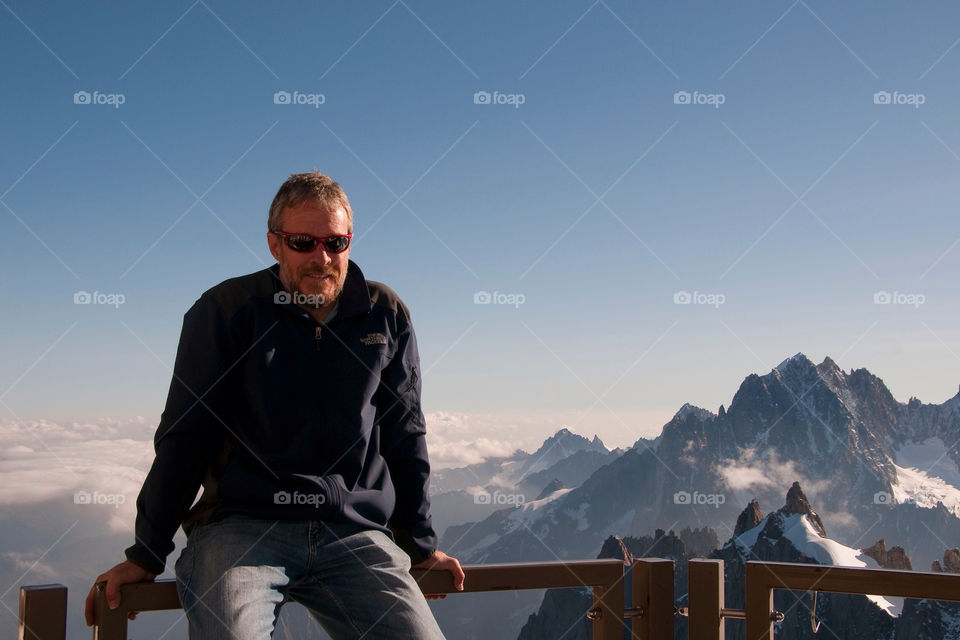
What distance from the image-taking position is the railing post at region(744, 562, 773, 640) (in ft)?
10.8

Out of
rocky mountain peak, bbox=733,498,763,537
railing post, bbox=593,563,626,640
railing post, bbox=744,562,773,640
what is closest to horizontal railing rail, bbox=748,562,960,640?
railing post, bbox=744,562,773,640

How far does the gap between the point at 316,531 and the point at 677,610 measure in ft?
5.65

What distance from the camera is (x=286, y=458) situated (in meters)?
2.71

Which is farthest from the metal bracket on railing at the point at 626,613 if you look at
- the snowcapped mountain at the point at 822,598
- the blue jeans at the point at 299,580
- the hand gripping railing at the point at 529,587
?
the snowcapped mountain at the point at 822,598

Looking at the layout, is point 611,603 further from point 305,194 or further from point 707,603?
point 305,194

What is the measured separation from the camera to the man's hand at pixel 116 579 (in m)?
2.49

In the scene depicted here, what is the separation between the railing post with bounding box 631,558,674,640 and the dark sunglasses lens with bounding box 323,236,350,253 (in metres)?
1.87

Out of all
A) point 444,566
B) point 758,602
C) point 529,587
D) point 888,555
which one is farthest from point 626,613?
point 888,555

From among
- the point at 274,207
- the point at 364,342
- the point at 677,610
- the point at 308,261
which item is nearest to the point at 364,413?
the point at 364,342

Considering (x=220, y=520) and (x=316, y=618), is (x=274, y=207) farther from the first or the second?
(x=316, y=618)

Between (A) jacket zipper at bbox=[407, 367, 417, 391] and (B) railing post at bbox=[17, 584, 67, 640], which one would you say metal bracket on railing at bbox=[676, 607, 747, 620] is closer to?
(A) jacket zipper at bbox=[407, 367, 417, 391]

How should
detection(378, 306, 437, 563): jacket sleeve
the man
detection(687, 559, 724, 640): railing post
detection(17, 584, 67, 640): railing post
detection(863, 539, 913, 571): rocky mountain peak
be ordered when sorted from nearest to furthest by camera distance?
1. detection(17, 584, 67, 640): railing post
2. the man
3. detection(378, 306, 437, 563): jacket sleeve
4. detection(687, 559, 724, 640): railing post
5. detection(863, 539, 913, 571): rocky mountain peak

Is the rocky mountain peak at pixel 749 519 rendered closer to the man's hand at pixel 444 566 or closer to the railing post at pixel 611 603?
the railing post at pixel 611 603

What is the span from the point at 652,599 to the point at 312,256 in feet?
6.78
